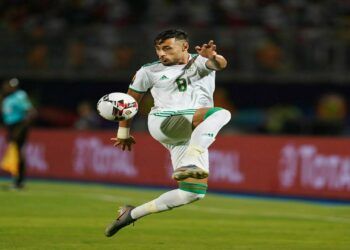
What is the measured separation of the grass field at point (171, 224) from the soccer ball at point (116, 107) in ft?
4.72

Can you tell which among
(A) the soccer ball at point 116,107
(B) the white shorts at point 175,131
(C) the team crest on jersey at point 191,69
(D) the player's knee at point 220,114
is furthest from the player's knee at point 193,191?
(C) the team crest on jersey at point 191,69

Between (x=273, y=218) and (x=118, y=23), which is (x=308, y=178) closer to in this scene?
(x=273, y=218)

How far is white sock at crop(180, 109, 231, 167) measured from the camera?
1041 centimetres

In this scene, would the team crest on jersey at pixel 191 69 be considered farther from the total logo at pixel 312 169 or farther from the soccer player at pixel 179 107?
the total logo at pixel 312 169

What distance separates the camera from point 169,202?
1084cm

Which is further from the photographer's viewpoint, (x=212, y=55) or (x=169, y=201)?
(x=169, y=201)

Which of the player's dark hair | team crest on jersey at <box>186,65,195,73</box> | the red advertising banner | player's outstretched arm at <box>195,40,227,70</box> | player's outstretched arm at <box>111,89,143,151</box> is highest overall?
the player's dark hair

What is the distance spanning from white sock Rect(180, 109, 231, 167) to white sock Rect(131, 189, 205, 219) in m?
0.38

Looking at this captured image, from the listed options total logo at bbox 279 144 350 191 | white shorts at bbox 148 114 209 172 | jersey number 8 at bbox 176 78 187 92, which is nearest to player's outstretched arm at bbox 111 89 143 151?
white shorts at bbox 148 114 209 172

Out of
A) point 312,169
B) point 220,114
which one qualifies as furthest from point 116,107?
point 312,169

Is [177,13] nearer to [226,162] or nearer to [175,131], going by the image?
[226,162]

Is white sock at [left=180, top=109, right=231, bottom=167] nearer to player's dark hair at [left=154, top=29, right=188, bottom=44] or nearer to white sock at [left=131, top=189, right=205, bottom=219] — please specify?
white sock at [left=131, top=189, right=205, bottom=219]

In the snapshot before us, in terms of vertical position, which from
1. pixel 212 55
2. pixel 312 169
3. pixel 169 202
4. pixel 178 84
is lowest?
pixel 312 169

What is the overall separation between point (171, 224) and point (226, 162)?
9189mm
